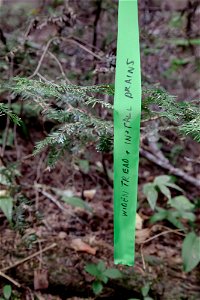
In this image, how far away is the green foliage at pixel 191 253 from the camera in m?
1.38

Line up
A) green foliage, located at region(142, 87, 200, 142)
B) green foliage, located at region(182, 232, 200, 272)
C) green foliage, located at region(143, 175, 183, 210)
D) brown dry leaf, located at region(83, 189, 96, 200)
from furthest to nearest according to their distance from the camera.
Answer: brown dry leaf, located at region(83, 189, 96, 200)
green foliage, located at region(143, 175, 183, 210)
green foliage, located at region(182, 232, 200, 272)
green foliage, located at region(142, 87, 200, 142)

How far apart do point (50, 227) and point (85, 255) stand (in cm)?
18

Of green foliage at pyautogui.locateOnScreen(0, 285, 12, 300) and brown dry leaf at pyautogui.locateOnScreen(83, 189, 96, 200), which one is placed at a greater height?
brown dry leaf at pyautogui.locateOnScreen(83, 189, 96, 200)

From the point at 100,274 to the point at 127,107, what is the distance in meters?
0.71

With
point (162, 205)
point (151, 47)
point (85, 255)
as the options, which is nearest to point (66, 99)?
point (85, 255)

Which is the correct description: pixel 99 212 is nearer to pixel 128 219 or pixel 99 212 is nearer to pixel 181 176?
pixel 181 176

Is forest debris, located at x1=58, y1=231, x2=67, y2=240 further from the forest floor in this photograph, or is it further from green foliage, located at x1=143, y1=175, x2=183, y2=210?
green foliage, located at x1=143, y1=175, x2=183, y2=210

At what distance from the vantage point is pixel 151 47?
2.00 metres

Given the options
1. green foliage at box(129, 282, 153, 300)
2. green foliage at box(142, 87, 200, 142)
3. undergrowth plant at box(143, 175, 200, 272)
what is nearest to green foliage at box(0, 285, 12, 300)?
green foliage at box(129, 282, 153, 300)

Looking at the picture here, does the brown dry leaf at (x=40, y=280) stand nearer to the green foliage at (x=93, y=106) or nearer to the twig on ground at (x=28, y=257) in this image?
the twig on ground at (x=28, y=257)

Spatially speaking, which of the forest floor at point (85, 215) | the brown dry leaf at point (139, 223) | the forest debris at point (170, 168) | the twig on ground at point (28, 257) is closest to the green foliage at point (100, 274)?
the forest floor at point (85, 215)

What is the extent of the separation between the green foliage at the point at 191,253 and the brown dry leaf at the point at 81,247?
0.30 meters

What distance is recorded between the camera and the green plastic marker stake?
80cm

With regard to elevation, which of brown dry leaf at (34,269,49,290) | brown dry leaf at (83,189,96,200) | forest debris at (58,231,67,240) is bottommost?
brown dry leaf at (34,269,49,290)
